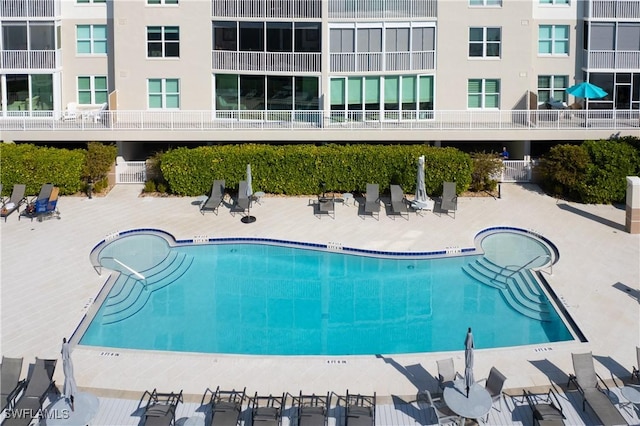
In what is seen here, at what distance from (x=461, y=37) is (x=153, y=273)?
57.8ft

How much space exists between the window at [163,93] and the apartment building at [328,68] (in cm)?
4

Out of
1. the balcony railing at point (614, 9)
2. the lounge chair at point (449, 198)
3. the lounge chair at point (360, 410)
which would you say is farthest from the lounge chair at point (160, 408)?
the balcony railing at point (614, 9)

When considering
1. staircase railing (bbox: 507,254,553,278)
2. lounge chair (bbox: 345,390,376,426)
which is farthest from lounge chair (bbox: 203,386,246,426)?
staircase railing (bbox: 507,254,553,278)

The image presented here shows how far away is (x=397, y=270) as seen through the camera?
25.0 m

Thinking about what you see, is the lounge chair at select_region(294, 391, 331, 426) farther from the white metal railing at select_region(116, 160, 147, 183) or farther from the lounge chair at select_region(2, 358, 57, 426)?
the white metal railing at select_region(116, 160, 147, 183)

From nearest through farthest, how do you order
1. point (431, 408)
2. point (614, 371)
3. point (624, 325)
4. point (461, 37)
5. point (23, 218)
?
point (431, 408) < point (614, 371) < point (624, 325) < point (23, 218) < point (461, 37)

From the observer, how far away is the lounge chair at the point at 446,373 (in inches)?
684

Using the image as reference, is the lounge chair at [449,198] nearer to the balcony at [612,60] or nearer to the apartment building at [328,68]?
the apartment building at [328,68]

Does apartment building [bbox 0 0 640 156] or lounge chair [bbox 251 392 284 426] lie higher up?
apartment building [bbox 0 0 640 156]

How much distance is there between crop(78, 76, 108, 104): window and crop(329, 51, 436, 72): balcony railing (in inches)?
416

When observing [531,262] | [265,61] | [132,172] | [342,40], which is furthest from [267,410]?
[342,40]

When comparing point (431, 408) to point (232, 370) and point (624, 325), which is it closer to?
point (232, 370)

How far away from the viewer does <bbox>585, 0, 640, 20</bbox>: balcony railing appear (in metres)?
34.5

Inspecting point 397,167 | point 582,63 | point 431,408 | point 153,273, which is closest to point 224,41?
point 397,167
